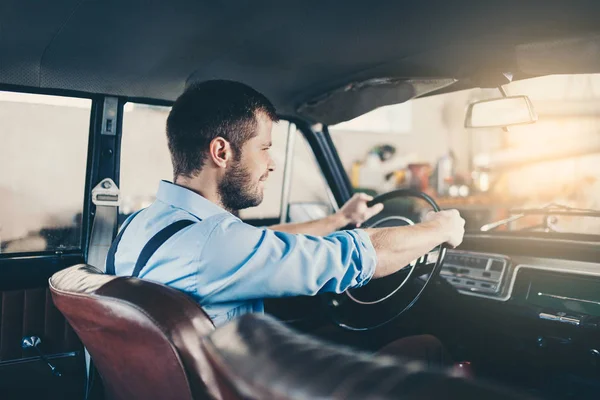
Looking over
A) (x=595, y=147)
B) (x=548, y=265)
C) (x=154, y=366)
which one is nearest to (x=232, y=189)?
(x=154, y=366)

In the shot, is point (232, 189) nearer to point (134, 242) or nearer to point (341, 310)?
point (134, 242)

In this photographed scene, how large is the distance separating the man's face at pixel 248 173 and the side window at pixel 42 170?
4.59 ft

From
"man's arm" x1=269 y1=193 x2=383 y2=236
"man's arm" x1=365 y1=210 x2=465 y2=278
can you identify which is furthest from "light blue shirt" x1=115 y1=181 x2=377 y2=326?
"man's arm" x1=269 y1=193 x2=383 y2=236

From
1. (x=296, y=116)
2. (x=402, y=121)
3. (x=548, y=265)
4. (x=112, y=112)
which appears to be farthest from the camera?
(x=402, y=121)

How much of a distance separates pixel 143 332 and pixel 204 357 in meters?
0.18

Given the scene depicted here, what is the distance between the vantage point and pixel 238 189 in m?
1.91

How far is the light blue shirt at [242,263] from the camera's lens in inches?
59.0

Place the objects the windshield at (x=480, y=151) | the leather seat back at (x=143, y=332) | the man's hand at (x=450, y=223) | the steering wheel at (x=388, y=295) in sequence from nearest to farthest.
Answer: the leather seat back at (x=143, y=332) → the man's hand at (x=450, y=223) → the steering wheel at (x=388, y=295) → the windshield at (x=480, y=151)

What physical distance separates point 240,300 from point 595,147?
230 inches

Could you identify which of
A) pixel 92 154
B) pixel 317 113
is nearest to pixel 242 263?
pixel 92 154

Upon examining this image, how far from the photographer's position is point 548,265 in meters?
2.51

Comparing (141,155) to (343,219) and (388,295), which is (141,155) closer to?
(343,219)

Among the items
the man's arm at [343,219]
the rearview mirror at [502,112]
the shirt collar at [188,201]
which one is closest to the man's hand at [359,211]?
the man's arm at [343,219]

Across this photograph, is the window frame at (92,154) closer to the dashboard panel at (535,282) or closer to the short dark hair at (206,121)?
the short dark hair at (206,121)
